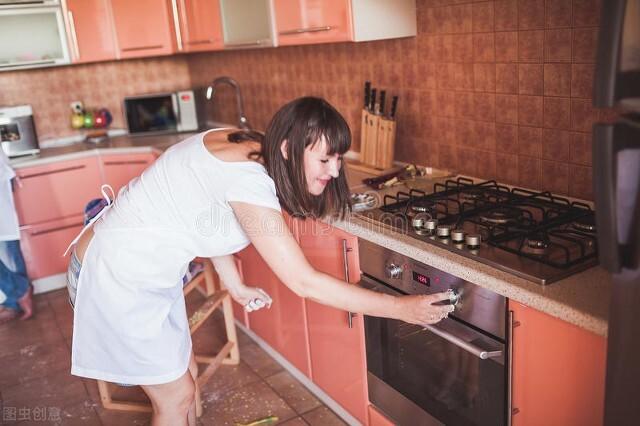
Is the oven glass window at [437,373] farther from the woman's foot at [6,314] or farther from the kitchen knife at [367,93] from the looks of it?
the woman's foot at [6,314]

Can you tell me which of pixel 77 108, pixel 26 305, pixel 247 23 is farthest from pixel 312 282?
pixel 77 108

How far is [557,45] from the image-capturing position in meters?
1.80

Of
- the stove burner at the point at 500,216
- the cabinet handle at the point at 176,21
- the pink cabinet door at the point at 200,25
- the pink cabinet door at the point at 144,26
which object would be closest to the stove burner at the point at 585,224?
the stove burner at the point at 500,216

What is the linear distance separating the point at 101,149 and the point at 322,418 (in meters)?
2.32

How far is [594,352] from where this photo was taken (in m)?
1.19

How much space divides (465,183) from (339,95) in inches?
35.9

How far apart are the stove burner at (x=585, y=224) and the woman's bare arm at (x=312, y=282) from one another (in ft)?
1.28

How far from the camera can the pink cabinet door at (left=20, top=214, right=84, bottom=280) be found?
3.72 m

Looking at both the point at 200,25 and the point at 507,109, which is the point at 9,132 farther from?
the point at 507,109

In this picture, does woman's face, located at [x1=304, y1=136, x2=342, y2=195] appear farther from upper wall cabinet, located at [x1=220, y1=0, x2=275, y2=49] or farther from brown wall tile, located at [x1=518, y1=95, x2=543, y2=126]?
upper wall cabinet, located at [x1=220, y1=0, x2=275, y2=49]

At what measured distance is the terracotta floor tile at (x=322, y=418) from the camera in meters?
2.29

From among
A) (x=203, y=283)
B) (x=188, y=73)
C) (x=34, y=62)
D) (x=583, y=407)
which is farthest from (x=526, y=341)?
(x=188, y=73)

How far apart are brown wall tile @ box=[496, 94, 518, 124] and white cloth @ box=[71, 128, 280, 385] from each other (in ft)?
3.00

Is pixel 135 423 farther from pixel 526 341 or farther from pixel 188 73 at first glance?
pixel 188 73
